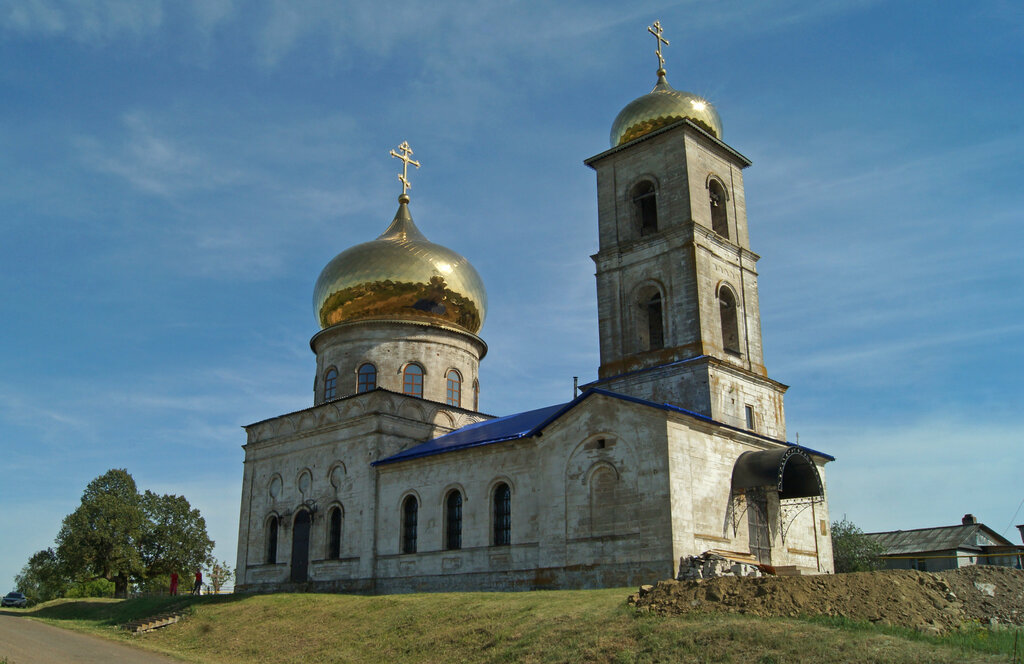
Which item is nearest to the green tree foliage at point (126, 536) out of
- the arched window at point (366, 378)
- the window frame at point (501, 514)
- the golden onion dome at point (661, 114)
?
→ the arched window at point (366, 378)

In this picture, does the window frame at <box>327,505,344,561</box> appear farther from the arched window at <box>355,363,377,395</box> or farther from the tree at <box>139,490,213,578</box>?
the tree at <box>139,490,213,578</box>

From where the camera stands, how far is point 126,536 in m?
37.3

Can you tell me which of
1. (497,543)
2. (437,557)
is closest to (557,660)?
(497,543)

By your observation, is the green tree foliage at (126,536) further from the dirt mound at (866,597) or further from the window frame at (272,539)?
the dirt mound at (866,597)

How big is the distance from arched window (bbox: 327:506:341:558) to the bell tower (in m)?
9.33

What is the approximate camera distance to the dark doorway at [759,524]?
20094mm

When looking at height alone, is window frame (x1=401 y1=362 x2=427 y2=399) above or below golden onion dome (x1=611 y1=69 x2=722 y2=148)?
below

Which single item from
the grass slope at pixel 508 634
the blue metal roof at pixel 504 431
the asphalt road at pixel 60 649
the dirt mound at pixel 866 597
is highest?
the blue metal roof at pixel 504 431

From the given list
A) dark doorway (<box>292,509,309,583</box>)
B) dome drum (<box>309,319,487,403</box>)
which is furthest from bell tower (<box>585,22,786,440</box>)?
dark doorway (<box>292,509,309,583</box>)

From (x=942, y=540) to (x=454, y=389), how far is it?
2458cm

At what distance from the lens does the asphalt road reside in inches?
597

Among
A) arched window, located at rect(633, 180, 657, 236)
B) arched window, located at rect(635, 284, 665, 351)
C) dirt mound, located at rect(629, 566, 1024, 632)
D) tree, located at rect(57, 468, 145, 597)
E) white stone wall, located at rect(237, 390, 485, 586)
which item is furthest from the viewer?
tree, located at rect(57, 468, 145, 597)

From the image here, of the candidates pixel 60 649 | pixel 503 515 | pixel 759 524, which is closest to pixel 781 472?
pixel 759 524

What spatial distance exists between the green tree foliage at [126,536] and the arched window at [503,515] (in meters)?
22.5
